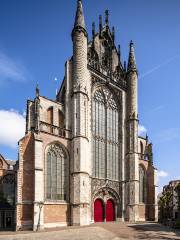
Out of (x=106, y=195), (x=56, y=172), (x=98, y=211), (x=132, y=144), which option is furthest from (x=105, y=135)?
(x=98, y=211)

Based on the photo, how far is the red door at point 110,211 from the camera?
3318cm

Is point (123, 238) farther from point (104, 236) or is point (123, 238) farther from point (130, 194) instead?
point (130, 194)

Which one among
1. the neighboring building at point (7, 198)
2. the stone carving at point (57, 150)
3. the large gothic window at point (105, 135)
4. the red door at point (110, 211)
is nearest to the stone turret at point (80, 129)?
the stone carving at point (57, 150)

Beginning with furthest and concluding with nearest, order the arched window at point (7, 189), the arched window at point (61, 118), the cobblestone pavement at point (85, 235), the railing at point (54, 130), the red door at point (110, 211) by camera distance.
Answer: the red door at point (110, 211) → the arched window at point (7, 189) → the arched window at point (61, 118) → the railing at point (54, 130) → the cobblestone pavement at point (85, 235)

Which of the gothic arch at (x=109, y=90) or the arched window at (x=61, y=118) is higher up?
the gothic arch at (x=109, y=90)

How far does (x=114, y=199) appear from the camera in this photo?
3425cm

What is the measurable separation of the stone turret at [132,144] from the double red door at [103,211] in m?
2.16

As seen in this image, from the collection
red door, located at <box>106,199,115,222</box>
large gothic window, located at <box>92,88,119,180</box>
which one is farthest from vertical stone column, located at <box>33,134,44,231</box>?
red door, located at <box>106,199,115,222</box>

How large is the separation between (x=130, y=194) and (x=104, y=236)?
1354 centimetres

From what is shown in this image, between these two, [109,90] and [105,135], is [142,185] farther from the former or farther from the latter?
[109,90]

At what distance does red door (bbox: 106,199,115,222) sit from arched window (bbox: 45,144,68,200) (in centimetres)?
708

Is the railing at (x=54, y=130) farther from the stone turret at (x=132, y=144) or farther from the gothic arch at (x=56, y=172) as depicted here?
the stone turret at (x=132, y=144)

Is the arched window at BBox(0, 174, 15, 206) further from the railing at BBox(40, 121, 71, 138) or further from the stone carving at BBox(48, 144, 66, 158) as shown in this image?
the railing at BBox(40, 121, 71, 138)

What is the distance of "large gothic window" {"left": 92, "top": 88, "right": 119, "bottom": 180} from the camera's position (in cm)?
3300
